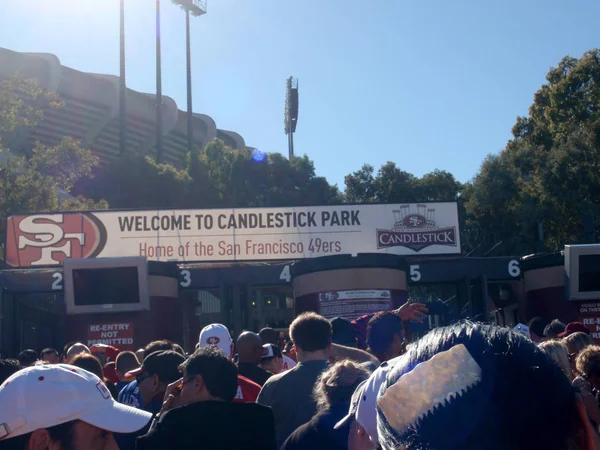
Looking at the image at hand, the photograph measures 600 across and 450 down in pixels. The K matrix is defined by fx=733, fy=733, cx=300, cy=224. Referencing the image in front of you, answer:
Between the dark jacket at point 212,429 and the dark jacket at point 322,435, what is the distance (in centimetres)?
12

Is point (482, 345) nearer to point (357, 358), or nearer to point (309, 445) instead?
point (309, 445)

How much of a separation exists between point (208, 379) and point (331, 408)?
0.61 m

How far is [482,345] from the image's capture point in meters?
1.26

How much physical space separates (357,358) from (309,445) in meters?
1.79

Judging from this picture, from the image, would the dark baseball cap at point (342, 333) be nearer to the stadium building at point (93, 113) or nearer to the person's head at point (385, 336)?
the person's head at point (385, 336)

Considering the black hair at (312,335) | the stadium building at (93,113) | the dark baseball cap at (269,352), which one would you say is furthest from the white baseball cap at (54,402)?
the stadium building at (93,113)

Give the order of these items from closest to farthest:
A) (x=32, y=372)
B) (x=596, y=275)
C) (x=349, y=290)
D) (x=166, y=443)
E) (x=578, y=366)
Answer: (x=32, y=372)
(x=166, y=443)
(x=578, y=366)
(x=349, y=290)
(x=596, y=275)

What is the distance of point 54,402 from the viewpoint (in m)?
2.54

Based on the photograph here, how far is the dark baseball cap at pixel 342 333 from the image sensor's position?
6.51 meters

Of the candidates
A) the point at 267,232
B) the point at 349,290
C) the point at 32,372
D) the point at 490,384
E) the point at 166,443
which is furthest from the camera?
the point at 267,232

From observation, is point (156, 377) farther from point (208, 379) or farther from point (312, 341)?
point (208, 379)

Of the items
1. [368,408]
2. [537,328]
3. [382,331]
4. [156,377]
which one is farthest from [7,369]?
[537,328]

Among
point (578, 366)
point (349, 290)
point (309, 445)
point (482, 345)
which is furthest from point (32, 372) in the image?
point (349, 290)

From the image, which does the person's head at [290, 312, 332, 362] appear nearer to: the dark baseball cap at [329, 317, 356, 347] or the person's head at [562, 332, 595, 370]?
the dark baseball cap at [329, 317, 356, 347]
